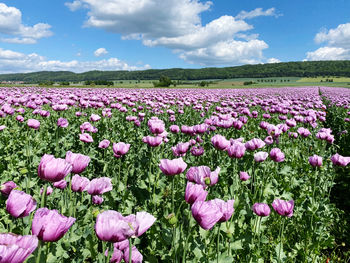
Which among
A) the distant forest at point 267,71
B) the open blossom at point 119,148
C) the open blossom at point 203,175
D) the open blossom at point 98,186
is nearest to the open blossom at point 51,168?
the open blossom at point 98,186

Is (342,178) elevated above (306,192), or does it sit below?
below

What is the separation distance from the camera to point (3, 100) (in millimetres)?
8375

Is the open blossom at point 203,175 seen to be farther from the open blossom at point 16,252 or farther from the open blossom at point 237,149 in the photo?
the open blossom at point 16,252

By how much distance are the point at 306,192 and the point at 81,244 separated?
3.42 m

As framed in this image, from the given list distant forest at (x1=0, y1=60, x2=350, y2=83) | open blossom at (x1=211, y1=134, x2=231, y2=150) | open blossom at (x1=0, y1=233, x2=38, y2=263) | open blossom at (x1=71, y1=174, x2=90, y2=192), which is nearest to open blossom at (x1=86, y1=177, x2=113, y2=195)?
open blossom at (x1=71, y1=174, x2=90, y2=192)

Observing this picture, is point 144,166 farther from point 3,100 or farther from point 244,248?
point 3,100

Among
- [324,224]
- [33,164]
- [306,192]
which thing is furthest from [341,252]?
[33,164]

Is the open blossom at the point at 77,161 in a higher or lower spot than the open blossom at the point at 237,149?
higher

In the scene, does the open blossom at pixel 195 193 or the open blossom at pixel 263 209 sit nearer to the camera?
the open blossom at pixel 195 193

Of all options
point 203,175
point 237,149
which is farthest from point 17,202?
point 237,149

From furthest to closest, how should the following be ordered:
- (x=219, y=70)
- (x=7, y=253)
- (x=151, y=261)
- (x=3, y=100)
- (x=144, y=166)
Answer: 1. (x=219, y=70)
2. (x=3, y=100)
3. (x=144, y=166)
4. (x=151, y=261)
5. (x=7, y=253)

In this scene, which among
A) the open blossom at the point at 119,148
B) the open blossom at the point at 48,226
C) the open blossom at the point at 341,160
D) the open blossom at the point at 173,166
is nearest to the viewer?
the open blossom at the point at 48,226

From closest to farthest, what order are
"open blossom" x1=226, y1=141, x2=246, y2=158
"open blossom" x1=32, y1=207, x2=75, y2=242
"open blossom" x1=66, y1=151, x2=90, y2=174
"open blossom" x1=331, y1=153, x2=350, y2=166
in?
"open blossom" x1=32, y1=207, x2=75, y2=242 < "open blossom" x1=66, y1=151, x2=90, y2=174 < "open blossom" x1=226, y1=141, x2=246, y2=158 < "open blossom" x1=331, y1=153, x2=350, y2=166

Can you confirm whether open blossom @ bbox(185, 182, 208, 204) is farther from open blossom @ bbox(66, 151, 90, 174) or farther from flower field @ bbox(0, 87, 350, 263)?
open blossom @ bbox(66, 151, 90, 174)
